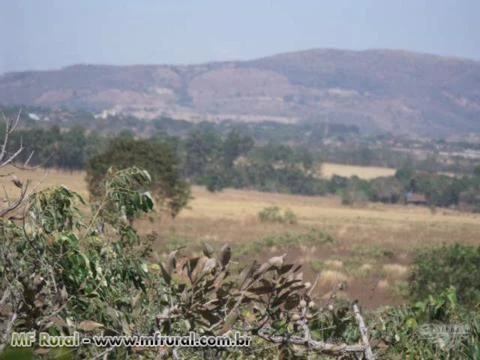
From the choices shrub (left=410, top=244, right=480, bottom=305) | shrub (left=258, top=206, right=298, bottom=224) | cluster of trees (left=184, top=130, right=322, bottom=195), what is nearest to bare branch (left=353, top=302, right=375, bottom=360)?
shrub (left=410, top=244, right=480, bottom=305)

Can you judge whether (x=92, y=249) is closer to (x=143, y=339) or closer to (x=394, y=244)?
(x=143, y=339)

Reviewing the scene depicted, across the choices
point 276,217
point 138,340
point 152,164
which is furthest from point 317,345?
point 276,217

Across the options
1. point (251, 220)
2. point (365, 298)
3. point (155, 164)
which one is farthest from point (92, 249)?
point (251, 220)

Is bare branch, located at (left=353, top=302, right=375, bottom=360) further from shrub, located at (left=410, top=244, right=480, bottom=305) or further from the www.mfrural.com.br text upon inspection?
shrub, located at (left=410, top=244, right=480, bottom=305)

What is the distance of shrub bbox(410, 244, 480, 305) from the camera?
1403 cm

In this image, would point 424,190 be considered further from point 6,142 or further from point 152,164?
point 6,142

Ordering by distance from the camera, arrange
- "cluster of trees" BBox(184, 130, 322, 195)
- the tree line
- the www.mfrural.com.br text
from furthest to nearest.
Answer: "cluster of trees" BBox(184, 130, 322, 195) → the tree line → the www.mfrural.com.br text

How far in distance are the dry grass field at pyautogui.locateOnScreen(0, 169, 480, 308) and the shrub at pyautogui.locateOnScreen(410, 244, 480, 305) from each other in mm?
1073

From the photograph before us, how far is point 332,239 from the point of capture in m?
34.9

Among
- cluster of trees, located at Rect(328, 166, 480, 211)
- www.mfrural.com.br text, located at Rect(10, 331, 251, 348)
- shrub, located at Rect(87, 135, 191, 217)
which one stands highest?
www.mfrural.com.br text, located at Rect(10, 331, 251, 348)

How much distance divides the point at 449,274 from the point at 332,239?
20324 mm

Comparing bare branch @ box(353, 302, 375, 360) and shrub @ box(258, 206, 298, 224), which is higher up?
bare branch @ box(353, 302, 375, 360)

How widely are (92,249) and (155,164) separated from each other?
2965 centimetres

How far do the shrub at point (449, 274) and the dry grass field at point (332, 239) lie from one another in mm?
1073
